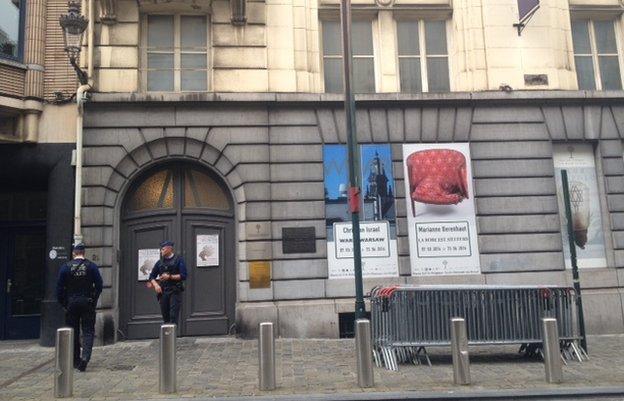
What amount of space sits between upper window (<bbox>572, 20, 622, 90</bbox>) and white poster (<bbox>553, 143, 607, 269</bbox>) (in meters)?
1.87

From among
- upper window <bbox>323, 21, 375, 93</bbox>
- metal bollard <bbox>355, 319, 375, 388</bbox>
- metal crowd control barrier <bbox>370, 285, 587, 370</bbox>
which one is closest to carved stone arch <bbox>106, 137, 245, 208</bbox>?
upper window <bbox>323, 21, 375, 93</bbox>

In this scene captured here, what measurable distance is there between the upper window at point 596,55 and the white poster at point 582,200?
1873 mm

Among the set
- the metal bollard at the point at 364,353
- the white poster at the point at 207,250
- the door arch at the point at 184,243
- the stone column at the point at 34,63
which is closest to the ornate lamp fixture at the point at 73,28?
the stone column at the point at 34,63

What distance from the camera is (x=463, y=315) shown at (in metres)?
8.94

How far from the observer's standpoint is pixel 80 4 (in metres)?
12.3

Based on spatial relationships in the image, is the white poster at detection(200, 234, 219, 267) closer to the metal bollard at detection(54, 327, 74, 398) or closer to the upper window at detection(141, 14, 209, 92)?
the upper window at detection(141, 14, 209, 92)

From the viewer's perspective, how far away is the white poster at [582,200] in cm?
1296

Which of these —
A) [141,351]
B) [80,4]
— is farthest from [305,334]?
[80,4]

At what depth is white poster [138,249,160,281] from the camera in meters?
12.2

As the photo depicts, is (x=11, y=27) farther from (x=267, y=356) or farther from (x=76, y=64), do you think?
(x=267, y=356)

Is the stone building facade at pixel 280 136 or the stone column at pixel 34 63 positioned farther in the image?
the stone building facade at pixel 280 136

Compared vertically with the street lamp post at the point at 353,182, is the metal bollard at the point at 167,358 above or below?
below

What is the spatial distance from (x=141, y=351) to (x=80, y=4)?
7.91 metres

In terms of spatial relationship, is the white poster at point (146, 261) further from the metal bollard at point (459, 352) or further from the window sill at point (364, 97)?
the metal bollard at point (459, 352)
